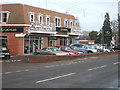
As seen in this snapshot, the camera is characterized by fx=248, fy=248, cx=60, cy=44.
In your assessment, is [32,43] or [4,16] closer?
[4,16]

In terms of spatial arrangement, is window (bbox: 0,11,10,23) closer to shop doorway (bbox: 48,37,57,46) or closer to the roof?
the roof

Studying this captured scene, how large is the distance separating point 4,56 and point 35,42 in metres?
12.3

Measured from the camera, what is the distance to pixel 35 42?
39375mm

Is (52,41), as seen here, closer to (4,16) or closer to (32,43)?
(32,43)

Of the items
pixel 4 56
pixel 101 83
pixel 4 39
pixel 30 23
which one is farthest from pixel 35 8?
pixel 101 83

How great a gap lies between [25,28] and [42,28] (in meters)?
3.47

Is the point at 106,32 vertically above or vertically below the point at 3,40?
above

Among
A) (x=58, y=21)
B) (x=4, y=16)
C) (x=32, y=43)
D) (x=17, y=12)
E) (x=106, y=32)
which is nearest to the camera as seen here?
(x=17, y=12)

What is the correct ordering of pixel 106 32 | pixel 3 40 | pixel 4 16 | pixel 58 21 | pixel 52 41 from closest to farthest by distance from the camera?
1. pixel 4 16
2. pixel 3 40
3. pixel 52 41
4. pixel 58 21
5. pixel 106 32

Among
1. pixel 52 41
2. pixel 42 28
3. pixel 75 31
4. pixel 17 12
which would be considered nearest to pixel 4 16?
pixel 17 12

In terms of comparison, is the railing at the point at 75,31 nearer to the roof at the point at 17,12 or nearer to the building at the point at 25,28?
the building at the point at 25,28

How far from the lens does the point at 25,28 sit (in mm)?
35156

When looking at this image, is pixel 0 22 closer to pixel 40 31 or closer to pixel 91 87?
pixel 40 31

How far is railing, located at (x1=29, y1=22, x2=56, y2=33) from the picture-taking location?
118ft
